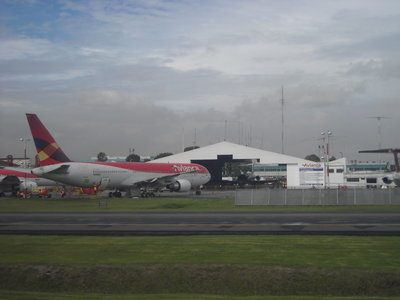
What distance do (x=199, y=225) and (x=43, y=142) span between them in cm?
3139

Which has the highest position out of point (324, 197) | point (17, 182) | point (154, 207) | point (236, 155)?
point (236, 155)

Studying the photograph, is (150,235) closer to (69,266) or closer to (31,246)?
(31,246)

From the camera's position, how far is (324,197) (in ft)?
154

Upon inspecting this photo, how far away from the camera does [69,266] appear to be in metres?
16.4

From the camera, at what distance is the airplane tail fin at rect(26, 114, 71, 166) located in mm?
53625

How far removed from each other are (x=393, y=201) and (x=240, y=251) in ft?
108

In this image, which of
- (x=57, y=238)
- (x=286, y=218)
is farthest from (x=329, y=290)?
(x=286, y=218)

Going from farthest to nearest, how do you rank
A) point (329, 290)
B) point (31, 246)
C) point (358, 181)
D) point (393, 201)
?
point (358, 181)
point (393, 201)
point (31, 246)
point (329, 290)

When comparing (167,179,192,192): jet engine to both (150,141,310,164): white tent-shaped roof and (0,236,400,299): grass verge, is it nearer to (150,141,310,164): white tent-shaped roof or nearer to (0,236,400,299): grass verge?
(150,141,310,164): white tent-shaped roof

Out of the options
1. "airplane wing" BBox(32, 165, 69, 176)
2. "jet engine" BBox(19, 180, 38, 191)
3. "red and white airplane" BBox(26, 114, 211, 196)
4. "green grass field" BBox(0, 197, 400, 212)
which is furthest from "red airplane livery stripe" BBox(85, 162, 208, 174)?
"jet engine" BBox(19, 180, 38, 191)

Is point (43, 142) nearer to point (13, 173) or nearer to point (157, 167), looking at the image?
point (157, 167)

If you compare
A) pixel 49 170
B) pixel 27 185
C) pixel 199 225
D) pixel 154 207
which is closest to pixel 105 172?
pixel 49 170

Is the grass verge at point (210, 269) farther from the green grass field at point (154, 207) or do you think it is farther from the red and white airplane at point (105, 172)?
the red and white airplane at point (105, 172)

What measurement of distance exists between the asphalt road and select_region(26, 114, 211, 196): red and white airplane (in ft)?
64.6
